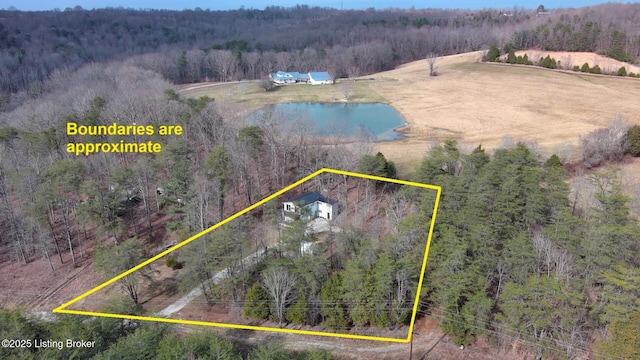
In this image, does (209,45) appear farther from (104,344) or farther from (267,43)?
(104,344)

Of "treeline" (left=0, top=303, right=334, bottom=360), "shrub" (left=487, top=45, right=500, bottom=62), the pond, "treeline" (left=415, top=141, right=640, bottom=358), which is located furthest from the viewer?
"shrub" (left=487, top=45, right=500, bottom=62)

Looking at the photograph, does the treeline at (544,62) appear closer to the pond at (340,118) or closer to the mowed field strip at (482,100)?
the mowed field strip at (482,100)

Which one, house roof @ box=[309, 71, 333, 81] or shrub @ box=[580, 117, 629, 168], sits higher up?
house roof @ box=[309, 71, 333, 81]

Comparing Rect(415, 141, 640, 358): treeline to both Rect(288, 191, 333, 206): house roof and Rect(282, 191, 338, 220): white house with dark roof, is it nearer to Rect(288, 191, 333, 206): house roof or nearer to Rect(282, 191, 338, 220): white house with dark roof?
Rect(282, 191, 338, 220): white house with dark roof

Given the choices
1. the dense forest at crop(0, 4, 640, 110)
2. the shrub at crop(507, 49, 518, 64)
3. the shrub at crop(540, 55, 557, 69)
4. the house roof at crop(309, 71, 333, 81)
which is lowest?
the house roof at crop(309, 71, 333, 81)

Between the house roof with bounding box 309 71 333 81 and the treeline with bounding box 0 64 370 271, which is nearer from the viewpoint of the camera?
the treeline with bounding box 0 64 370 271

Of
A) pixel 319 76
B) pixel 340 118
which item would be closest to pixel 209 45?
pixel 319 76

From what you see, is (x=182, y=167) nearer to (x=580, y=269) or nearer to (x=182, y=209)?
(x=182, y=209)

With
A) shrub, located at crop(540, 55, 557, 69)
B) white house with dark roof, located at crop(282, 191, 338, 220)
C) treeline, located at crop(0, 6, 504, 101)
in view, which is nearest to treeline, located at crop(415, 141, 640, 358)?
white house with dark roof, located at crop(282, 191, 338, 220)
